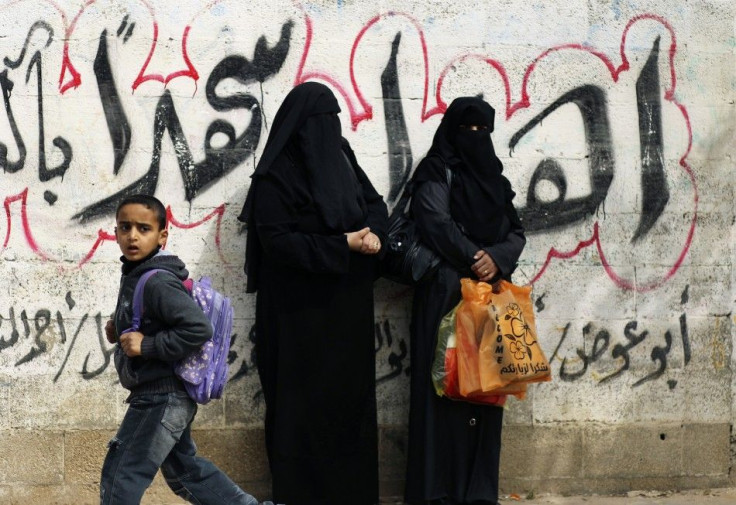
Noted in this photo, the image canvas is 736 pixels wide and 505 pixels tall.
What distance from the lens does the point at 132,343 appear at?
4.54 metres

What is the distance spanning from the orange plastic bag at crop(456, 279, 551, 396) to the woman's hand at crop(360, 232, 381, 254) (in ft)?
1.52

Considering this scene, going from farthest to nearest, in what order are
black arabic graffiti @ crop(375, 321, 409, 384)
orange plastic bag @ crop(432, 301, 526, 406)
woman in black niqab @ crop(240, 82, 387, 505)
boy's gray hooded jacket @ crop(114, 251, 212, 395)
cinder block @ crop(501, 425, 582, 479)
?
cinder block @ crop(501, 425, 582, 479) → black arabic graffiti @ crop(375, 321, 409, 384) → orange plastic bag @ crop(432, 301, 526, 406) → woman in black niqab @ crop(240, 82, 387, 505) → boy's gray hooded jacket @ crop(114, 251, 212, 395)

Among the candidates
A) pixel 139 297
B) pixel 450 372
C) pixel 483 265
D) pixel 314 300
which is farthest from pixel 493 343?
pixel 139 297

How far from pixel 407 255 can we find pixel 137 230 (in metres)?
1.67

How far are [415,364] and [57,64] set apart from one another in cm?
227

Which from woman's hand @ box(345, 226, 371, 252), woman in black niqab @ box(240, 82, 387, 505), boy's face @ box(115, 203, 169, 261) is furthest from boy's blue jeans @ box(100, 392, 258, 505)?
woman's hand @ box(345, 226, 371, 252)

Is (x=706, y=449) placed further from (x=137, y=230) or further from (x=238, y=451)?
(x=137, y=230)

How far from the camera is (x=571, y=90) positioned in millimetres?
6305

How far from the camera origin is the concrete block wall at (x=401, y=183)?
5.89 m

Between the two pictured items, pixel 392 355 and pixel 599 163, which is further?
pixel 599 163

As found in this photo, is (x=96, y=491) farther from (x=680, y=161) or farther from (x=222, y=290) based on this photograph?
(x=680, y=161)

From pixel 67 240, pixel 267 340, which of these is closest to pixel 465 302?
pixel 267 340

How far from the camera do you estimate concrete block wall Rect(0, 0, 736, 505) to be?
19.3 ft

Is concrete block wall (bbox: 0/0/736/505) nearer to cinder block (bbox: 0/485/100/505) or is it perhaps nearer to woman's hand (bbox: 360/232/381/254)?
cinder block (bbox: 0/485/100/505)
